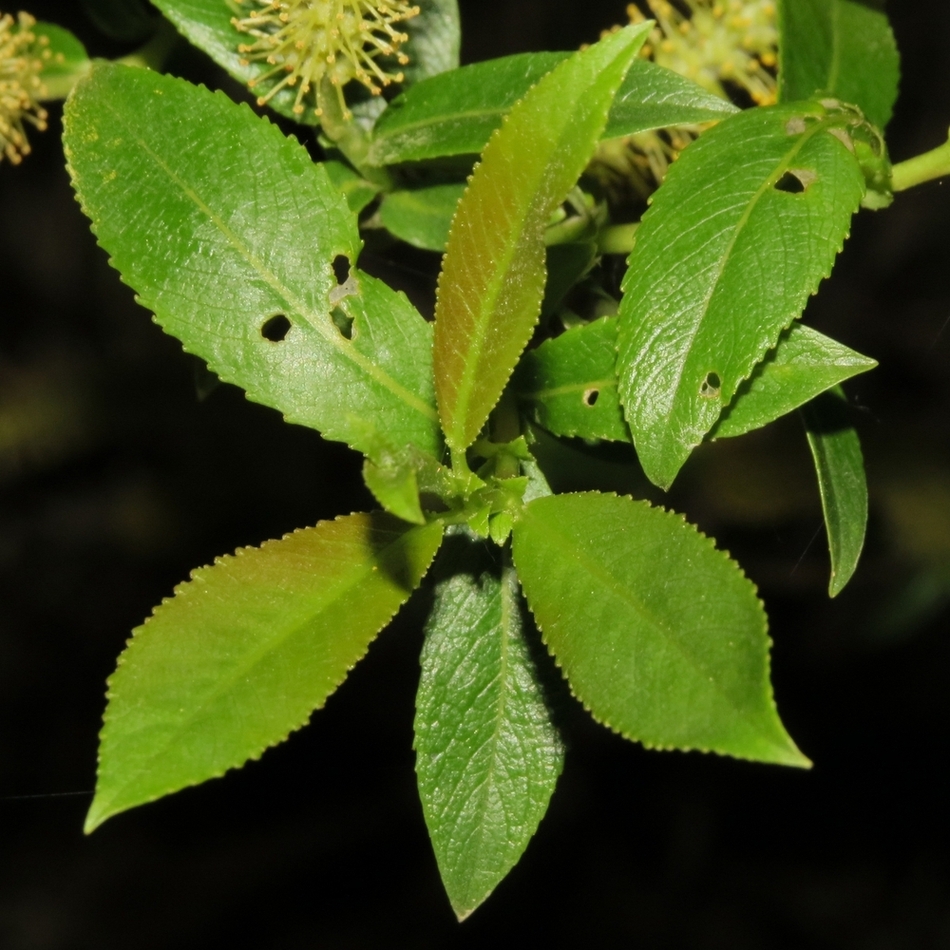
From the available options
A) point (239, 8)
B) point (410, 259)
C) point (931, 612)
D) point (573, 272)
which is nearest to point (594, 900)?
point (931, 612)

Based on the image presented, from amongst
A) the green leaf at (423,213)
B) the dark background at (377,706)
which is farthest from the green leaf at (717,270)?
the dark background at (377,706)

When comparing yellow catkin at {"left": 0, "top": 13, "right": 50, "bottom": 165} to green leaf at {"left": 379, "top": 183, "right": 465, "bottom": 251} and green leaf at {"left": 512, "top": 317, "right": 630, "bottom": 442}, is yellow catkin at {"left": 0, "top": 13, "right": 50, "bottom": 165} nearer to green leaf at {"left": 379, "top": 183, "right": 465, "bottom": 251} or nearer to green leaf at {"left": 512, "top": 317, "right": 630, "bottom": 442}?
green leaf at {"left": 379, "top": 183, "right": 465, "bottom": 251}

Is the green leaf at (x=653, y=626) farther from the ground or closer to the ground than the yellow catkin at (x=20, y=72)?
closer to the ground

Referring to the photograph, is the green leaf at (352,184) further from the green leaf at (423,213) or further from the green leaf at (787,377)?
the green leaf at (787,377)

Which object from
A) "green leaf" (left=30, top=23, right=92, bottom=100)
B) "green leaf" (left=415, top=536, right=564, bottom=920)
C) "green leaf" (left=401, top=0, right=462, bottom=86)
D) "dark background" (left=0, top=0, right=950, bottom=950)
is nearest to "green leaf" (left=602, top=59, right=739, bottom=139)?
"green leaf" (left=401, top=0, right=462, bottom=86)

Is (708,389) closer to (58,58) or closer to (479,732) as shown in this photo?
(479,732)

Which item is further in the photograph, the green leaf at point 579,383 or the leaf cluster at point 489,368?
the green leaf at point 579,383

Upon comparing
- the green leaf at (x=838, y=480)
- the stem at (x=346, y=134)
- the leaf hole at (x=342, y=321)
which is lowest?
the green leaf at (x=838, y=480)
